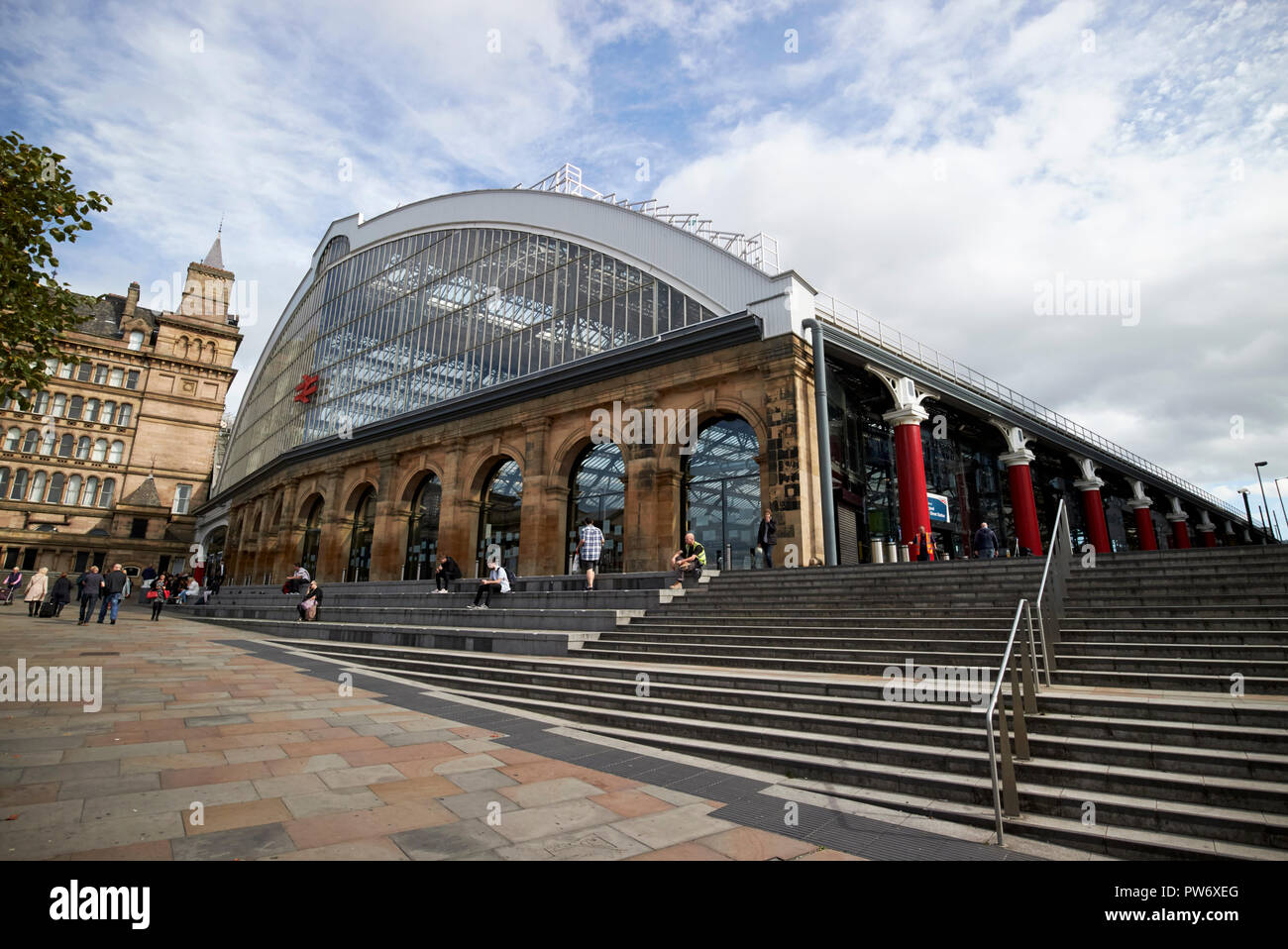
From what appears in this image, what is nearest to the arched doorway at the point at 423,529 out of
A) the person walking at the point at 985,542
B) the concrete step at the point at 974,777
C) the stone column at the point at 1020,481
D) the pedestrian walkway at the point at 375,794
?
the pedestrian walkway at the point at 375,794

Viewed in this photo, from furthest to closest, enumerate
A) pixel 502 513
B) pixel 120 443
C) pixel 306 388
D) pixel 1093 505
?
pixel 120 443
pixel 306 388
pixel 1093 505
pixel 502 513

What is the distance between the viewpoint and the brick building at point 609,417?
18.5 metres

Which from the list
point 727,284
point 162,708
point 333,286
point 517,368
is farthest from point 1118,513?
point 333,286

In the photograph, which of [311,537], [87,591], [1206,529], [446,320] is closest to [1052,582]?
[87,591]

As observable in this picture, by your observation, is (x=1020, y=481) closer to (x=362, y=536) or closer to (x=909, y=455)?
(x=909, y=455)

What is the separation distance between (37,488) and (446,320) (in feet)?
151

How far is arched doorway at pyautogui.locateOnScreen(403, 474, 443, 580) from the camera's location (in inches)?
1054

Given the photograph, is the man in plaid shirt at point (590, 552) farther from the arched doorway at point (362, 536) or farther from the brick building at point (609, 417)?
the arched doorway at point (362, 536)

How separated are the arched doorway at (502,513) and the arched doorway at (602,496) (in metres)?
2.38

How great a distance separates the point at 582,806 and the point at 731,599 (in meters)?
7.89

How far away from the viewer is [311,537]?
33.9 meters

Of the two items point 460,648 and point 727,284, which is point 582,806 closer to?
point 460,648

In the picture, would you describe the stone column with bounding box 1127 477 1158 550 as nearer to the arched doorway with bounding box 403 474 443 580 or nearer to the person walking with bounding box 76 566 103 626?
the arched doorway with bounding box 403 474 443 580

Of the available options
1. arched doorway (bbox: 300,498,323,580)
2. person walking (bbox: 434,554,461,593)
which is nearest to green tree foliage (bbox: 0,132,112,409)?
person walking (bbox: 434,554,461,593)
